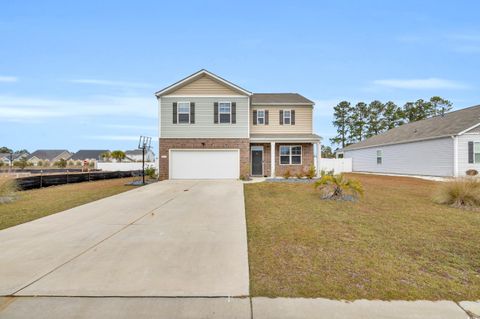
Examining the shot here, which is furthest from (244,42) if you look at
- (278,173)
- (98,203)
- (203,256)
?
(203,256)

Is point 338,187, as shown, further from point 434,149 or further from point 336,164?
point 336,164

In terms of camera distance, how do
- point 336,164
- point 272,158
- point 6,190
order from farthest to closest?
point 336,164
point 272,158
point 6,190

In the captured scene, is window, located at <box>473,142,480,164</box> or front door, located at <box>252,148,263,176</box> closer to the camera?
window, located at <box>473,142,480,164</box>

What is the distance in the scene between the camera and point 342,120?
4975 centimetres

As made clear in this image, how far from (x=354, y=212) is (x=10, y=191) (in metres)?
13.0

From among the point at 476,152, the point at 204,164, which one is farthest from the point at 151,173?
the point at 476,152

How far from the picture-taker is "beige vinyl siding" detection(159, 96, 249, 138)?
17.2m

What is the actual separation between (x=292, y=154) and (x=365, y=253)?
1493 centimetres

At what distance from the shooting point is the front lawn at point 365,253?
3.13 metres

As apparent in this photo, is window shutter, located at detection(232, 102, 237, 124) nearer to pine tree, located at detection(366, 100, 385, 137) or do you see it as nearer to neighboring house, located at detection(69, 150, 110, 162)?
pine tree, located at detection(366, 100, 385, 137)

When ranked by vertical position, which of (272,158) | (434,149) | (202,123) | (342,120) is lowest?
(272,158)

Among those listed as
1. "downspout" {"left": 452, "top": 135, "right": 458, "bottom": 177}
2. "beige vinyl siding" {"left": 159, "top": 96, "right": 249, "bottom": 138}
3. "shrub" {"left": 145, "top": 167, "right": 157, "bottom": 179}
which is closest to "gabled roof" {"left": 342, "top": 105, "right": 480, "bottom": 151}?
"downspout" {"left": 452, "top": 135, "right": 458, "bottom": 177}

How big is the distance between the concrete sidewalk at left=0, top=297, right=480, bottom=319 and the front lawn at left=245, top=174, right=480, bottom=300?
16cm

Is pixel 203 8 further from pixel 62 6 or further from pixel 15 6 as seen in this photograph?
pixel 15 6
